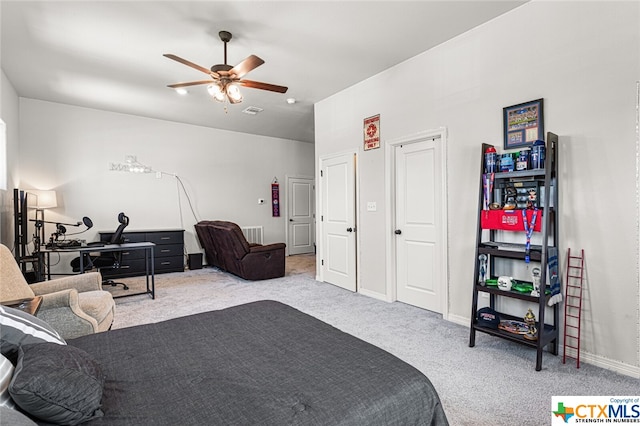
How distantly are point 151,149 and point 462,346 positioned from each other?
620 cm

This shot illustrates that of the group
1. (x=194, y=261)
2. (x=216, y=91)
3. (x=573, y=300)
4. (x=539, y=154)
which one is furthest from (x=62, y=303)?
(x=194, y=261)

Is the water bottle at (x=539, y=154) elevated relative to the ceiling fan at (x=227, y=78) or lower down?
lower down

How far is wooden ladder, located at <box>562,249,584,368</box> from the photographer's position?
8.36ft

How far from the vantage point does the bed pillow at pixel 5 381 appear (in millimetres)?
915

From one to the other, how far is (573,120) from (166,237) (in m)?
6.06

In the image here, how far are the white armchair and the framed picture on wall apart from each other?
3576mm

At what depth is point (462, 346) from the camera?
2.81 m

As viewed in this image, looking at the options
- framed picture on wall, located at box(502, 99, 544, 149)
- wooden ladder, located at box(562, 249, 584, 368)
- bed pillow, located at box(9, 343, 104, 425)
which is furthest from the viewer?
→ framed picture on wall, located at box(502, 99, 544, 149)

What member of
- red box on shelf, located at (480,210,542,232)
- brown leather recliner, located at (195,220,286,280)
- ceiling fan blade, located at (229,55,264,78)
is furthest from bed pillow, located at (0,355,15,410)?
brown leather recliner, located at (195,220,286,280)

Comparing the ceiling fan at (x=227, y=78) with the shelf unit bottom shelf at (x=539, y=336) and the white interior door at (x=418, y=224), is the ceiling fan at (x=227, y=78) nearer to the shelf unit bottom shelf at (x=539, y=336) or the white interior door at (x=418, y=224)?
the white interior door at (x=418, y=224)

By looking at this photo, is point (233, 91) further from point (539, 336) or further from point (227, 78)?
point (539, 336)

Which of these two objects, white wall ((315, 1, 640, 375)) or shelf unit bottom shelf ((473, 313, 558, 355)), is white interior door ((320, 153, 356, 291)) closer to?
white wall ((315, 1, 640, 375))

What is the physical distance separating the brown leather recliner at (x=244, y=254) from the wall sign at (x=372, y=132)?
2.36 m

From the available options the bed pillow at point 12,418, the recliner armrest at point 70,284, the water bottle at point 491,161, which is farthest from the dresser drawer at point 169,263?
the bed pillow at point 12,418
